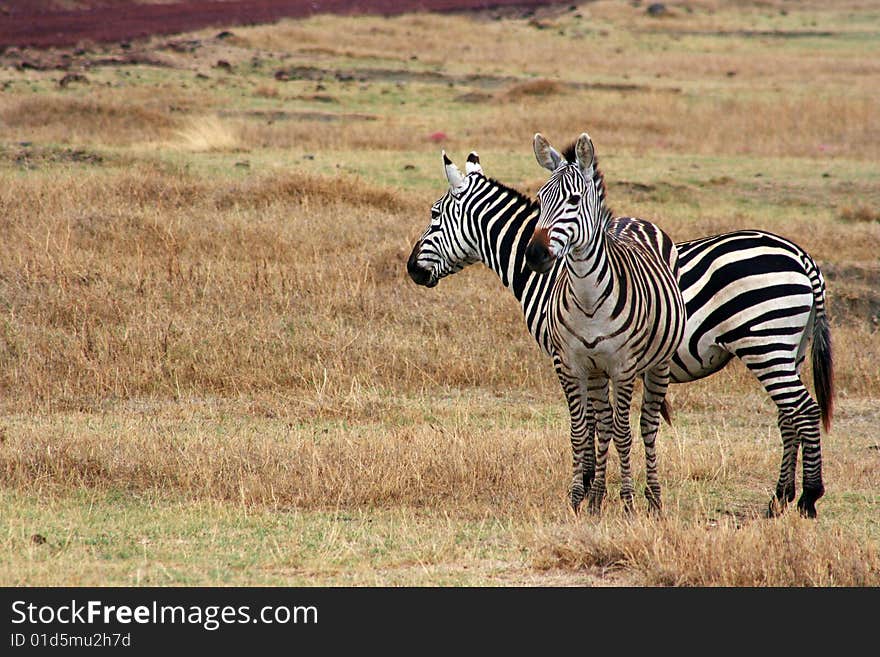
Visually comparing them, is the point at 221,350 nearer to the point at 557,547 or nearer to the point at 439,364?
the point at 439,364

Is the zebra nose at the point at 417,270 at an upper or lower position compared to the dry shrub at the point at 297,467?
upper

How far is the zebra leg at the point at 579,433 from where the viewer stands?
285 inches

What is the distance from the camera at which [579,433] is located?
24.2 feet

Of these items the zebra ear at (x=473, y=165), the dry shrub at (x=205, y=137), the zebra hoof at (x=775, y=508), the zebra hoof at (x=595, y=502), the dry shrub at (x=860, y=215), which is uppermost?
the zebra ear at (x=473, y=165)

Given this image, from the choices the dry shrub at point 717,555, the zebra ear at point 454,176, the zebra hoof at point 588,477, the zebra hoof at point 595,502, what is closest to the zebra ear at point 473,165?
the zebra ear at point 454,176

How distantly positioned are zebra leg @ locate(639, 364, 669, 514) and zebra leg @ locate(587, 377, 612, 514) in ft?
0.89

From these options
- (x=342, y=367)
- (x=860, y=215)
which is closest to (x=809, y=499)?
(x=342, y=367)

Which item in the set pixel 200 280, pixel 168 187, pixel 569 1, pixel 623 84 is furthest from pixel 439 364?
pixel 569 1

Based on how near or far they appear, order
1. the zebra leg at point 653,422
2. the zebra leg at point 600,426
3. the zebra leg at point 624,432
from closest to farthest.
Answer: the zebra leg at point 624,432
the zebra leg at point 600,426
the zebra leg at point 653,422

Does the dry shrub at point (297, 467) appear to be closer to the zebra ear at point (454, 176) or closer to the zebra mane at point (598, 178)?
the zebra ear at point (454, 176)

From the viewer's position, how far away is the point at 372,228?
14.7m

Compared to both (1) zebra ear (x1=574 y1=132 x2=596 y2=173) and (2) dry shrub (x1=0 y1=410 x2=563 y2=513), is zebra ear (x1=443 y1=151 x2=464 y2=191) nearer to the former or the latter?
(1) zebra ear (x1=574 y1=132 x2=596 y2=173)

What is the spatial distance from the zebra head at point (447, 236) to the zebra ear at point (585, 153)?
168 centimetres

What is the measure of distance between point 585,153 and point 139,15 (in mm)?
43935
